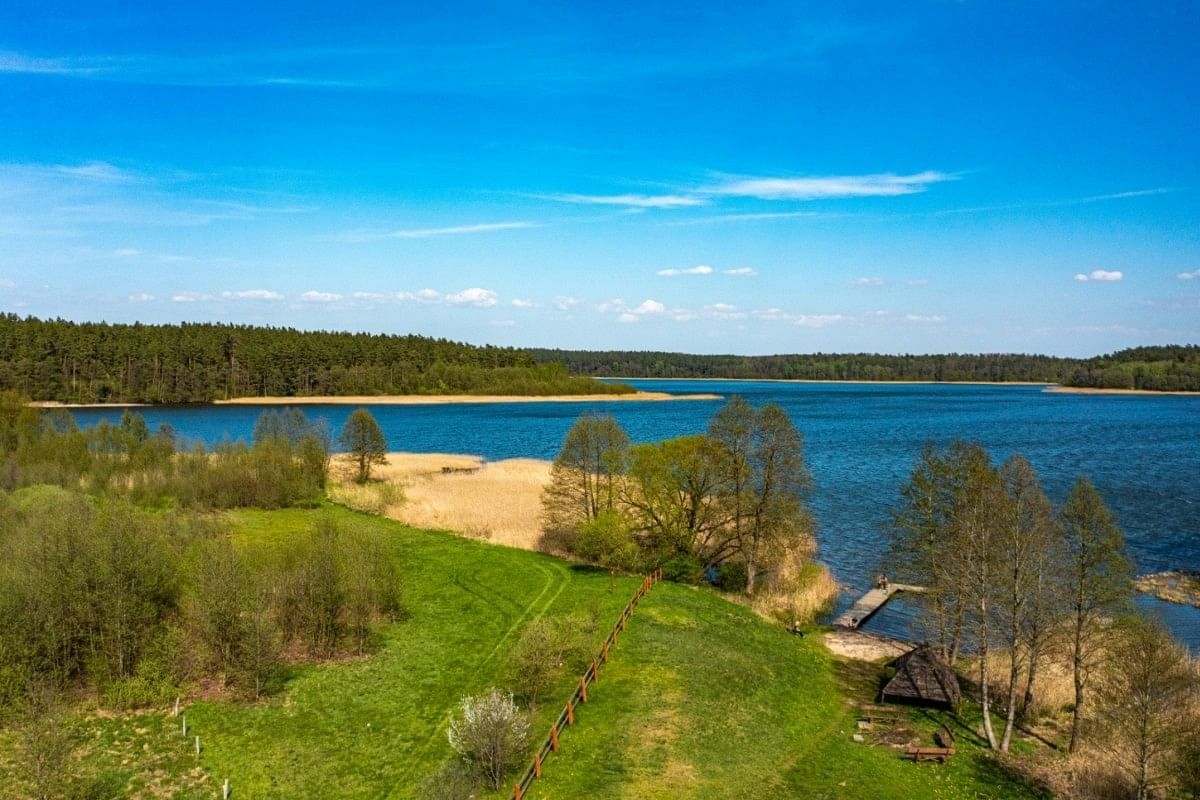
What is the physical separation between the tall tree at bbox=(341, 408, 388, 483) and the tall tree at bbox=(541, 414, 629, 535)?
2543 cm

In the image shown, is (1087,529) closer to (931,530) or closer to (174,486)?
(931,530)

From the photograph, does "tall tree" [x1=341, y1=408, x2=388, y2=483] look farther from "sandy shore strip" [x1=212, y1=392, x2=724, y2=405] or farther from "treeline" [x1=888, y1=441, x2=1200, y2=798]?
"sandy shore strip" [x1=212, y1=392, x2=724, y2=405]

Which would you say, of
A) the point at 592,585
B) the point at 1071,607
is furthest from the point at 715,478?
the point at 1071,607

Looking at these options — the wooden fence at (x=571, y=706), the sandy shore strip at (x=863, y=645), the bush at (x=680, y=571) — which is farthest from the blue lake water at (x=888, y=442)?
the wooden fence at (x=571, y=706)

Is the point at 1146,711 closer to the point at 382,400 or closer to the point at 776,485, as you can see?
the point at 776,485

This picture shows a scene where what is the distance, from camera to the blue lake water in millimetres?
48750

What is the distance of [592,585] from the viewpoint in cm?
3825

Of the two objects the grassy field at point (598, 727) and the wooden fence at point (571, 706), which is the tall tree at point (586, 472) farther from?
the grassy field at point (598, 727)

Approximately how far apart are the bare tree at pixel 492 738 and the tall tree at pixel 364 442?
49.5 m

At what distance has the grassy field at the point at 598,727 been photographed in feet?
66.1

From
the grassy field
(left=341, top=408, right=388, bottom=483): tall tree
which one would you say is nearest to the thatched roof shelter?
the grassy field

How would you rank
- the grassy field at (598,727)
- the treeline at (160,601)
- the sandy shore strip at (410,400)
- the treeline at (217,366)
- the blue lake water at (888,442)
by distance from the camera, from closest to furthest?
the grassy field at (598,727), the treeline at (160,601), the blue lake water at (888,442), the treeline at (217,366), the sandy shore strip at (410,400)

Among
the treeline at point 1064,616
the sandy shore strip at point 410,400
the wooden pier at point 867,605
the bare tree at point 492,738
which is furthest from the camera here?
the sandy shore strip at point 410,400

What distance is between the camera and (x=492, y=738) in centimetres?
1950
